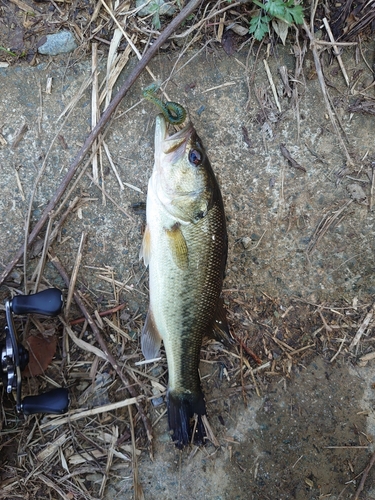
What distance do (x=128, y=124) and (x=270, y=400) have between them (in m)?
2.38

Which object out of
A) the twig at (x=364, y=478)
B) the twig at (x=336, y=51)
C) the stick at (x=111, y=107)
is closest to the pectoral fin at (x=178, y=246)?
the stick at (x=111, y=107)

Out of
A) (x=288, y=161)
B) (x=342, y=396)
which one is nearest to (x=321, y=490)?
(x=342, y=396)

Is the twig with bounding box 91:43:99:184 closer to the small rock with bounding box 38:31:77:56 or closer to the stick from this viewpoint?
the stick

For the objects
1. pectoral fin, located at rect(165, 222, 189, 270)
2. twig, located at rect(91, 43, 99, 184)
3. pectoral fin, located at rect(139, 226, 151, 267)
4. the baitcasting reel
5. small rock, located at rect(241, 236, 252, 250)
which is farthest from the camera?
small rock, located at rect(241, 236, 252, 250)

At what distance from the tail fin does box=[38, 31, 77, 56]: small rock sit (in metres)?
2.65

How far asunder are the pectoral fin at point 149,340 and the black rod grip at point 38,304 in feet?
2.14

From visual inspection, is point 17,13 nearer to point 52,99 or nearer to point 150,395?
point 52,99

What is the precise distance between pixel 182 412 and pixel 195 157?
1777mm

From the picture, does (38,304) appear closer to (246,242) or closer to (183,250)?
(183,250)

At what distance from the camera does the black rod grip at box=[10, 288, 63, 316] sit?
99.0 inches

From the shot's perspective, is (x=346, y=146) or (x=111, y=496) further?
(x=346, y=146)

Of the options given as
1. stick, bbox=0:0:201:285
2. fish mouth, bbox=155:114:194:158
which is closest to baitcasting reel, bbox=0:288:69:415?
stick, bbox=0:0:201:285

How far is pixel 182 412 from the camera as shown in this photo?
2873 mm

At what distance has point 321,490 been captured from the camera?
10.1 ft
